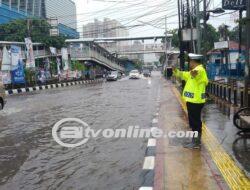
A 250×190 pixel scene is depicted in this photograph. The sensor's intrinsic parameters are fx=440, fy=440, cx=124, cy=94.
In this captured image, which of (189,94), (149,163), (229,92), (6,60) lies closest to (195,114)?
(189,94)

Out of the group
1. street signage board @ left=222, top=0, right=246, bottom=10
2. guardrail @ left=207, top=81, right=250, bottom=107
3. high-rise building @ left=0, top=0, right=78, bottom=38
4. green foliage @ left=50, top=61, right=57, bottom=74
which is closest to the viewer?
guardrail @ left=207, top=81, right=250, bottom=107

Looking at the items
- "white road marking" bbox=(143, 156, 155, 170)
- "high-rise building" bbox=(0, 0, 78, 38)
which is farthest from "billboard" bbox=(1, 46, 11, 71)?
"white road marking" bbox=(143, 156, 155, 170)

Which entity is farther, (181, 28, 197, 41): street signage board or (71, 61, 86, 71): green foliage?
(71, 61, 86, 71): green foliage

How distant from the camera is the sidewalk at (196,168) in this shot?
19.1 ft

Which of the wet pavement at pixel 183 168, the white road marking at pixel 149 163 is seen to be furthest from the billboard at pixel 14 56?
the white road marking at pixel 149 163

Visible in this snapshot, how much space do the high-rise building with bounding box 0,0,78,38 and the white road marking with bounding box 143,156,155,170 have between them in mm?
49284

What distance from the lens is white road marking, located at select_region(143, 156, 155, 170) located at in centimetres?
693

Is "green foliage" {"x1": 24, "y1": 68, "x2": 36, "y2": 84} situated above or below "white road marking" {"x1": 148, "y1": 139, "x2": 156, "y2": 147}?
above

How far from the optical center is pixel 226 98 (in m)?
18.0

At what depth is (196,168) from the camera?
668cm

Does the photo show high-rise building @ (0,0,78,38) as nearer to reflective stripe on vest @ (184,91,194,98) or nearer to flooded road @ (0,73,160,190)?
flooded road @ (0,73,160,190)

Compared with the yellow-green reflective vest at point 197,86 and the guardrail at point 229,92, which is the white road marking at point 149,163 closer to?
the yellow-green reflective vest at point 197,86

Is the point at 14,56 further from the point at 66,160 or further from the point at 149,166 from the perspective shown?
the point at 149,166

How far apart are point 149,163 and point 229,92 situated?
10.6 m
